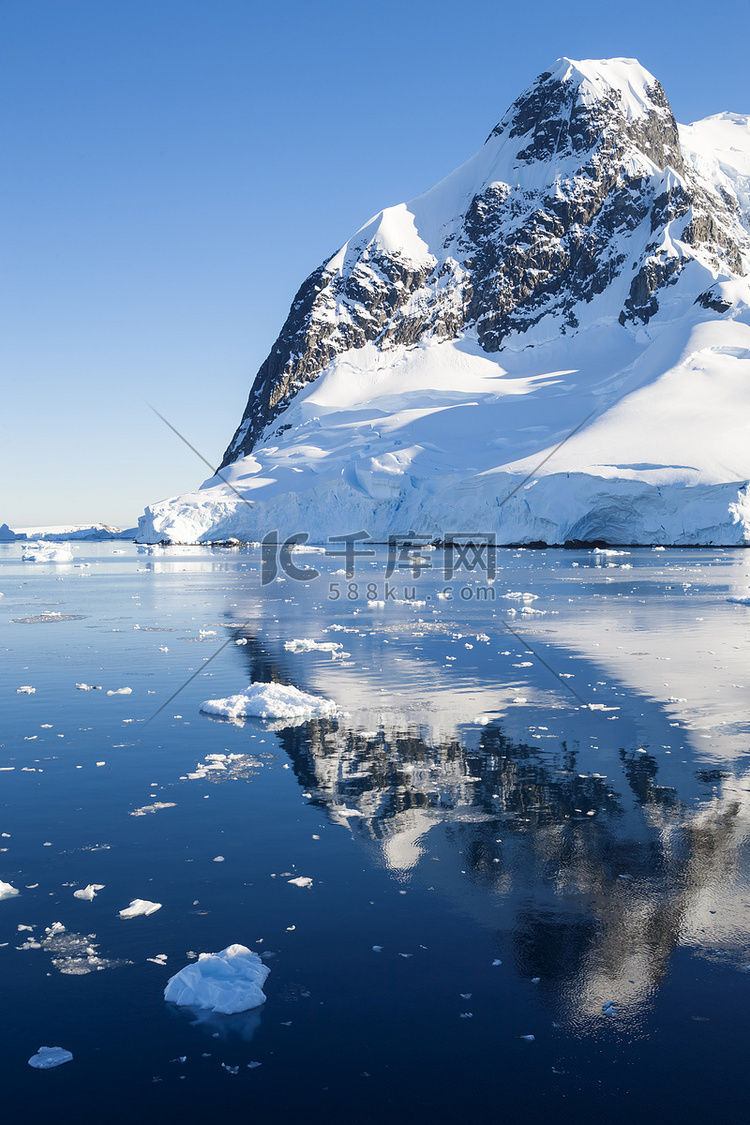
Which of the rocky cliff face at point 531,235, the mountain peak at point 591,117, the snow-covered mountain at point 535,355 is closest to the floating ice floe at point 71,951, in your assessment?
the snow-covered mountain at point 535,355

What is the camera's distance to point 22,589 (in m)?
38.7

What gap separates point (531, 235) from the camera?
151500 mm

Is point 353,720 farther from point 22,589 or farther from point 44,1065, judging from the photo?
point 22,589

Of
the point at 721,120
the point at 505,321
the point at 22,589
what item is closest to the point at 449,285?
the point at 505,321

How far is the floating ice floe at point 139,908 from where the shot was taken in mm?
5848

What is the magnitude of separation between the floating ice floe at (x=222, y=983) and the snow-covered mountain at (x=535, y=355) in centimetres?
6305

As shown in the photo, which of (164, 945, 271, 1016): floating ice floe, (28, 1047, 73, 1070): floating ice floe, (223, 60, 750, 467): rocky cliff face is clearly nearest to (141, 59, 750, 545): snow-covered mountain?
(223, 60, 750, 467): rocky cliff face

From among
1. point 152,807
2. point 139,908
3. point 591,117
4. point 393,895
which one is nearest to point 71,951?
point 139,908

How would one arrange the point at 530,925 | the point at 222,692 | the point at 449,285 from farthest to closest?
the point at 449,285, the point at 222,692, the point at 530,925

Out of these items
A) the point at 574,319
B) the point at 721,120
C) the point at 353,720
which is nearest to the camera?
the point at 353,720

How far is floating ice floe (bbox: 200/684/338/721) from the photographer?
39.9 ft

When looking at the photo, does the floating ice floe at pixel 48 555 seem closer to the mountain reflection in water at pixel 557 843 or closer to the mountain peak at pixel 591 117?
the mountain reflection in water at pixel 557 843

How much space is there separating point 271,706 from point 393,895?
621 cm

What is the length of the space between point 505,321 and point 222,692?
141832mm
